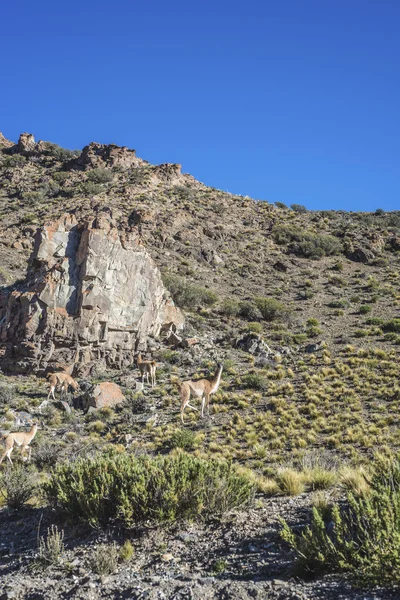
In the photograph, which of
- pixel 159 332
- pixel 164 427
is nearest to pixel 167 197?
pixel 159 332

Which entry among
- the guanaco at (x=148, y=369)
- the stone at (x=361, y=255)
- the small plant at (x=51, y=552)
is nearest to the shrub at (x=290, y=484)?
the small plant at (x=51, y=552)

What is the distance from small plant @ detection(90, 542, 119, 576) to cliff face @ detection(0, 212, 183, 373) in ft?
58.3

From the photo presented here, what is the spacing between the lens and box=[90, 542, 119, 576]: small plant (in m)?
5.95

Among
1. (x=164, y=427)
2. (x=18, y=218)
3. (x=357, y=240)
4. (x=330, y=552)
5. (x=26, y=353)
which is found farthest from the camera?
(x=357, y=240)

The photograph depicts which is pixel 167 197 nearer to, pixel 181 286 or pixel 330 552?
pixel 181 286

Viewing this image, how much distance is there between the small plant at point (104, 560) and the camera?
5.95m

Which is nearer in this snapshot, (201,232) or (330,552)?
(330,552)

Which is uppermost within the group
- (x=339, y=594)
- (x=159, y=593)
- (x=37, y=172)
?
(x=37, y=172)

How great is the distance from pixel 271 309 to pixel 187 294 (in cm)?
638

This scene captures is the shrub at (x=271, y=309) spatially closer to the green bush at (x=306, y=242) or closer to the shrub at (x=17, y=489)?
the green bush at (x=306, y=242)

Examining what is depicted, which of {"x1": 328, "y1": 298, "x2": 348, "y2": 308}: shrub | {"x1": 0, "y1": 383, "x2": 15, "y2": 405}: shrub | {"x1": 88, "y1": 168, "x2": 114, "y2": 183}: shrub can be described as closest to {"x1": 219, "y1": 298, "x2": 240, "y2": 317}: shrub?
{"x1": 328, "y1": 298, "x2": 348, "y2": 308}: shrub

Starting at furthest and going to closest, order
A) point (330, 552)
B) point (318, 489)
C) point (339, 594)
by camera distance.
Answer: point (318, 489) < point (330, 552) < point (339, 594)

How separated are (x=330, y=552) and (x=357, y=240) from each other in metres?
48.9

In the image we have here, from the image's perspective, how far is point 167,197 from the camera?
5344cm
